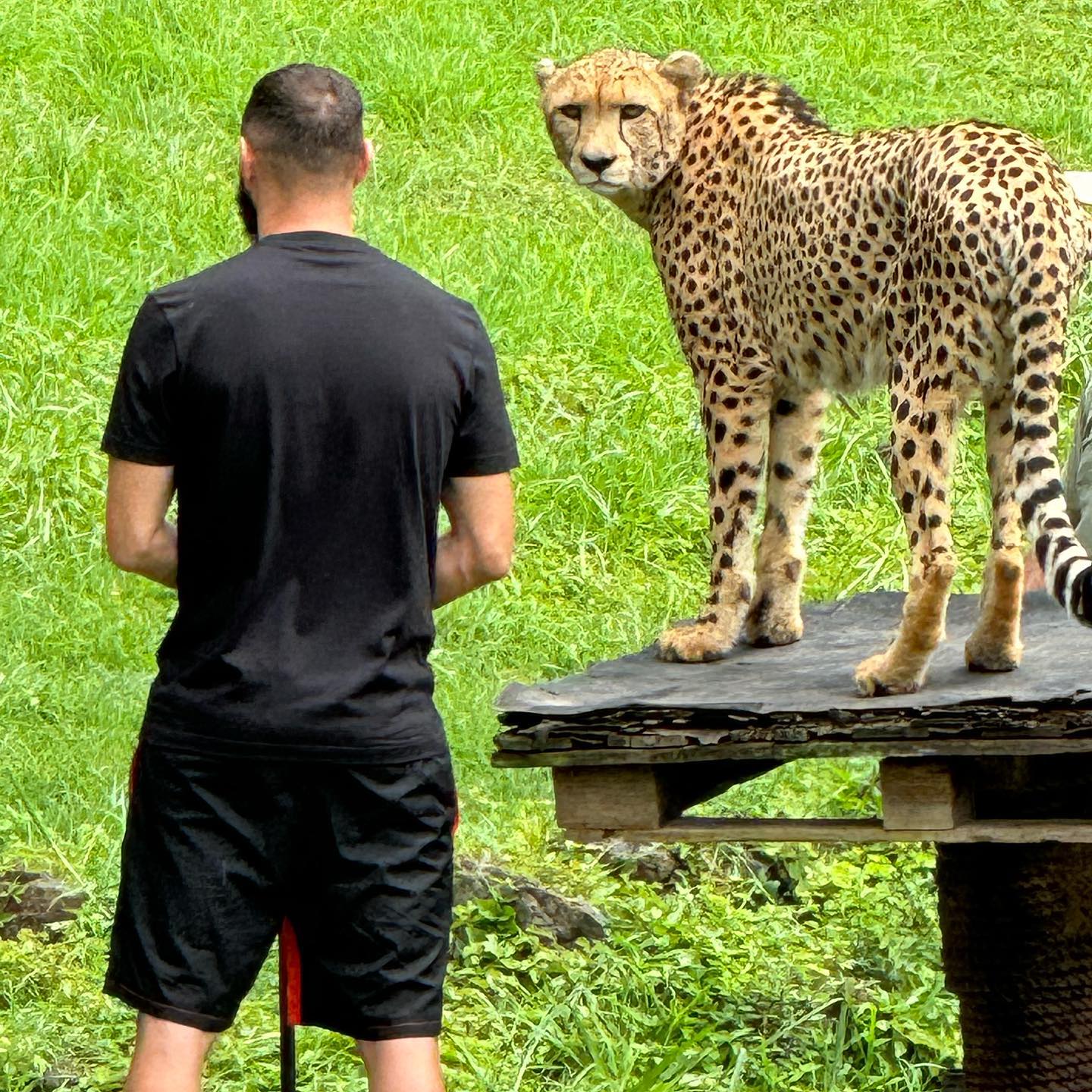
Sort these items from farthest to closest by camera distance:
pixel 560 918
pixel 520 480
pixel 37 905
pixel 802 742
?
pixel 520 480 < pixel 560 918 < pixel 37 905 < pixel 802 742

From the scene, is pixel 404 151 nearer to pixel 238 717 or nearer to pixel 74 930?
pixel 74 930

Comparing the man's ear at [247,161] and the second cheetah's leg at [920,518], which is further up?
the man's ear at [247,161]

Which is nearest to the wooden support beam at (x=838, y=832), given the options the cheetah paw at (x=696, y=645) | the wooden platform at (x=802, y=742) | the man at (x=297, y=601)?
the wooden platform at (x=802, y=742)

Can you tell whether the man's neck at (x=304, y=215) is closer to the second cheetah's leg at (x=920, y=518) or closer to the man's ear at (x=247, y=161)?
the man's ear at (x=247, y=161)

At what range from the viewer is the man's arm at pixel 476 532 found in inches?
117

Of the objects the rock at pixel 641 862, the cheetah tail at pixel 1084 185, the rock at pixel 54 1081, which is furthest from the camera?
the rock at pixel 641 862

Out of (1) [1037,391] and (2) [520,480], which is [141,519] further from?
(2) [520,480]

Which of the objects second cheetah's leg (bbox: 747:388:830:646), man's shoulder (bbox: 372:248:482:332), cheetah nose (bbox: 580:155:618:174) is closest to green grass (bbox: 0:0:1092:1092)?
second cheetah's leg (bbox: 747:388:830:646)

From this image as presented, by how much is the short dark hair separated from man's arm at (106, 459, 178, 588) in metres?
0.50

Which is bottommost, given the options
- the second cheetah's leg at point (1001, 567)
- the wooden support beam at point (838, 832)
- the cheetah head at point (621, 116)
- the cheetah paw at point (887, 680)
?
the wooden support beam at point (838, 832)

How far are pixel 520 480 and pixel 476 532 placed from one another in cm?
413

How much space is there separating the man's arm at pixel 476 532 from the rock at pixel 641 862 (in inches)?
98.9

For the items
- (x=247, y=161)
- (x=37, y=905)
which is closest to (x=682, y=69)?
(x=247, y=161)

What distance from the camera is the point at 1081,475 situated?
435cm
